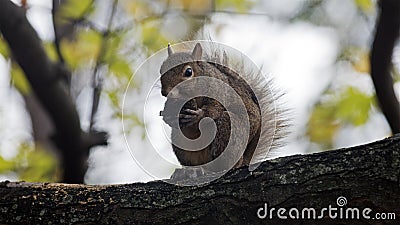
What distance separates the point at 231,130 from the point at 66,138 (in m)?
1.03

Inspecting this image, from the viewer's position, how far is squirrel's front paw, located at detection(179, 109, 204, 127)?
3.23 m

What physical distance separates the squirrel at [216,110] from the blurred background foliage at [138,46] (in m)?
1.29

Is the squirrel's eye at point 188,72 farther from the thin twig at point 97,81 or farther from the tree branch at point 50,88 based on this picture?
the thin twig at point 97,81

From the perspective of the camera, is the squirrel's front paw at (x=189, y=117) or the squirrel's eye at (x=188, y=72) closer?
the squirrel's front paw at (x=189, y=117)

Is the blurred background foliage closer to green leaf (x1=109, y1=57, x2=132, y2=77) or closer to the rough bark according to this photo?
green leaf (x1=109, y1=57, x2=132, y2=77)

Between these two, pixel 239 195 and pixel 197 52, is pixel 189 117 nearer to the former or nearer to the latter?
pixel 197 52

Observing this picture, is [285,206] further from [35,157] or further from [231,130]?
[35,157]

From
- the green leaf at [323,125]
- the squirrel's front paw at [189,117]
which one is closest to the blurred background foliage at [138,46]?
the green leaf at [323,125]

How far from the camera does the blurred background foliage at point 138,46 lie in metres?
5.11

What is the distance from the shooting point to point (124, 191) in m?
2.72

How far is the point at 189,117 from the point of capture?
128 inches

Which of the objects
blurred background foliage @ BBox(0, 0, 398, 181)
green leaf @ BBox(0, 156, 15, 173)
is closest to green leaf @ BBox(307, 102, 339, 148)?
blurred background foliage @ BBox(0, 0, 398, 181)

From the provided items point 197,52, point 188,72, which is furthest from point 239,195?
point 197,52

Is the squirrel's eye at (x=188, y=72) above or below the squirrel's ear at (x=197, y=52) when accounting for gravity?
below
